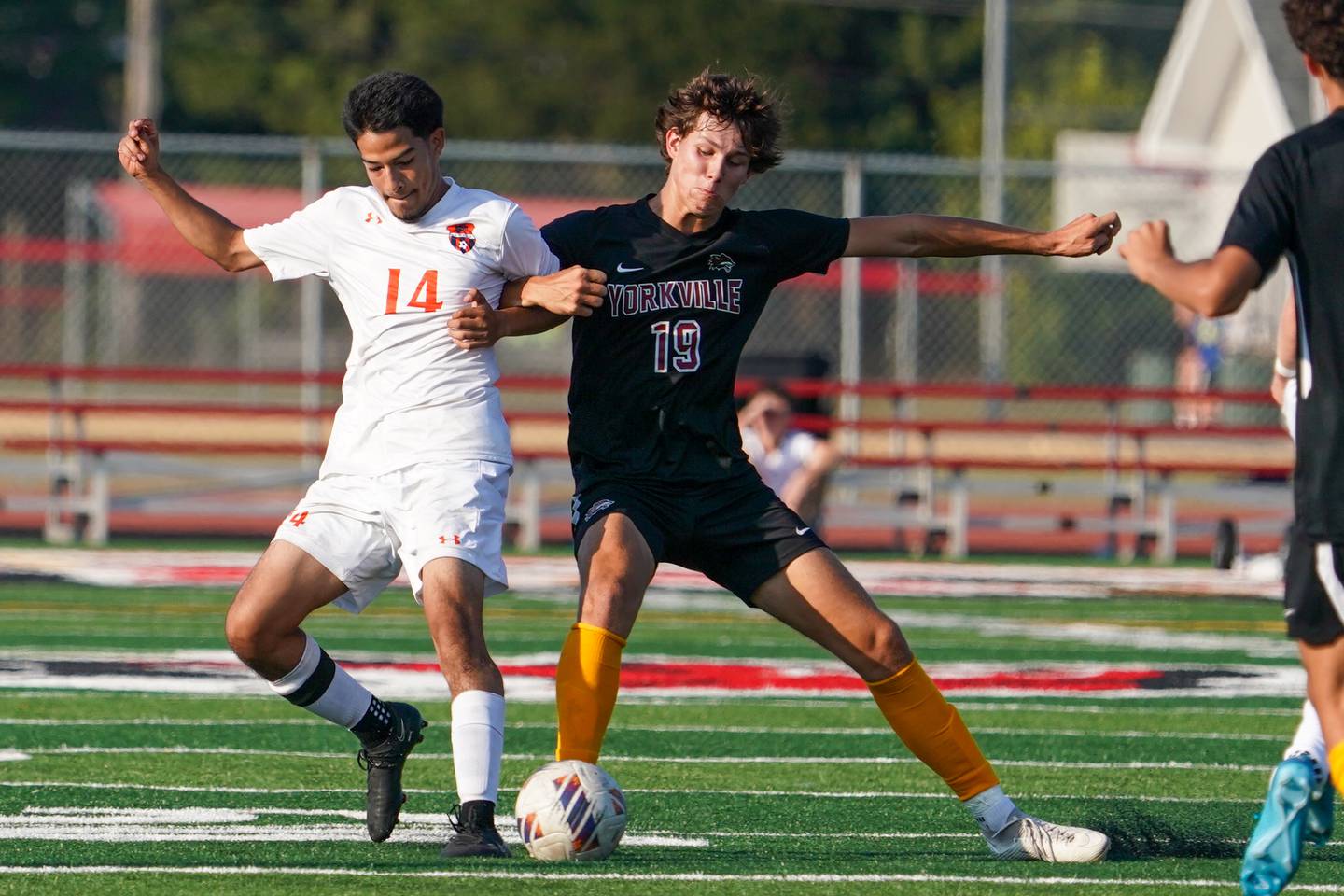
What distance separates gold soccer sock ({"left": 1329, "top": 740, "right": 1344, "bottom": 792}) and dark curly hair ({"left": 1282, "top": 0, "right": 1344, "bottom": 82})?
1.35 metres

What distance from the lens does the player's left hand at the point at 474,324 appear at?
531 cm

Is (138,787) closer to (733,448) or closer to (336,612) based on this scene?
(733,448)

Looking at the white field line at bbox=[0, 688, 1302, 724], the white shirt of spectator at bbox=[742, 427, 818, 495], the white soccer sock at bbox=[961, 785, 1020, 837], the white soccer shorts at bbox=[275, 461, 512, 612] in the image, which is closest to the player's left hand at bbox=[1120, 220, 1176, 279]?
the white soccer sock at bbox=[961, 785, 1020, 837]

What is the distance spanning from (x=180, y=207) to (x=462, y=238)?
86cm

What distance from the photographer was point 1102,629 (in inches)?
441

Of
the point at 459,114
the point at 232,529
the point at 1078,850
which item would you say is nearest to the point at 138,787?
the point at 1078,850

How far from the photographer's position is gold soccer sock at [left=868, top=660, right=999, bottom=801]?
17.9 feet

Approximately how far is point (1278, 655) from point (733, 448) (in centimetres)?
534

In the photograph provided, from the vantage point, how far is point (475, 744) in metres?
5.18

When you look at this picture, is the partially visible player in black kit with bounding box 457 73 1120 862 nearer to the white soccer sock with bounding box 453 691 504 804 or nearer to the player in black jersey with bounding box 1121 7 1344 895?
the white soccer sock with bounding box 453 691 504 804

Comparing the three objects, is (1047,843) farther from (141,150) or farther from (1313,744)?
(141,150)

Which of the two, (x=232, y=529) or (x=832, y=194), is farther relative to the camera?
(x=832, y=194)

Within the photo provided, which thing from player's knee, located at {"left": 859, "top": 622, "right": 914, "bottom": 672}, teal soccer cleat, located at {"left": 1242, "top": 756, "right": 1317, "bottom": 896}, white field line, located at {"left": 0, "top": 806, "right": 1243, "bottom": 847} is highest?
player's knee, located at {"left": 859, "top": 622, "right": 914, "bottom": 672}

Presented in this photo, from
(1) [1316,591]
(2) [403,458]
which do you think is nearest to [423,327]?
(2) [403,458]
